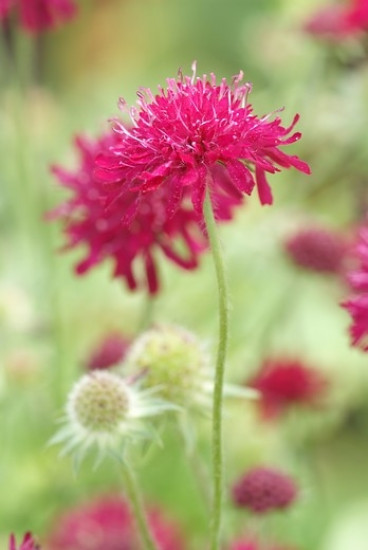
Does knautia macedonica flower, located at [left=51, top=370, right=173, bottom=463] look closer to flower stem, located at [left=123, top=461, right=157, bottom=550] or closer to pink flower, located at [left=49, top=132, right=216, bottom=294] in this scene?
flower stem, located at [left=123, top=461, right=157, bottom=550]

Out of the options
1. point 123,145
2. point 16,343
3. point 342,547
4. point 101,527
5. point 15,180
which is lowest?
point 342,547

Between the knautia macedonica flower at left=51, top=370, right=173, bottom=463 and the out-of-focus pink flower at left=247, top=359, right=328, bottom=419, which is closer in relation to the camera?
the knautia macedonica flower at left=51, top=370, right=173, bottom=463

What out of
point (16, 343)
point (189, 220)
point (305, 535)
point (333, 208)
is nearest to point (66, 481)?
point (16, 343)

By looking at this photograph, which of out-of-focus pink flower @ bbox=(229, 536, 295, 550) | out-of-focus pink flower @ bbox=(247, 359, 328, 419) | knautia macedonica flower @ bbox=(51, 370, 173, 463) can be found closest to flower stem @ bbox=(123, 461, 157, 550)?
knautia macedonica flower @ bbox=(51, 370, 173, 463)

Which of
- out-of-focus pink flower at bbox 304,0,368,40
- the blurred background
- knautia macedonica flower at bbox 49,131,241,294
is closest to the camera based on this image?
knautia macedonica flower at bbox 49,131,241,294

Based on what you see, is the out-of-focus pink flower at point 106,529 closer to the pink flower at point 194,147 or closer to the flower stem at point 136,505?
the flower stem at point 136,505

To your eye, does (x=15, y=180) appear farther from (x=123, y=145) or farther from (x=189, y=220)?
(x=123, y=145)
